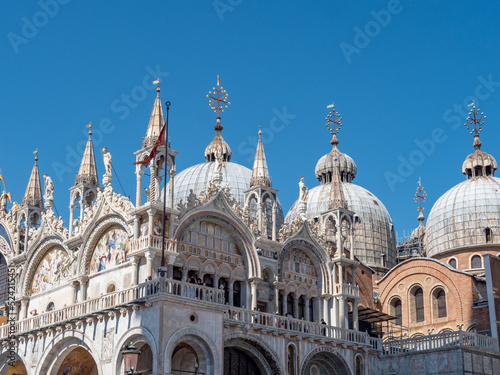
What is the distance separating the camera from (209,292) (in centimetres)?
3158

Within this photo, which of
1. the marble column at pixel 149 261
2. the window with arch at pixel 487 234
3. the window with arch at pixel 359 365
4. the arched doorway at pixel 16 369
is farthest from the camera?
the window with arch at pixel 487 234

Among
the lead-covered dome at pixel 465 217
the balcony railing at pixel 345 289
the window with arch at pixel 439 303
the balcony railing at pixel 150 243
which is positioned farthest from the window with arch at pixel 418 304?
the balcony railing at pixel 150 243

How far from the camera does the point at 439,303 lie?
47.8 metres

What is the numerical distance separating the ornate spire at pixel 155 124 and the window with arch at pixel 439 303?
21.1 meters

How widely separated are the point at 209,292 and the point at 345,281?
1150cm

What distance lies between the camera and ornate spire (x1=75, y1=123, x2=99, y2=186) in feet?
131

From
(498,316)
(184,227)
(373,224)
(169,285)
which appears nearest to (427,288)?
(498,316)

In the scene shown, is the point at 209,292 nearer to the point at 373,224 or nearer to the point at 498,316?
the point at 498,316

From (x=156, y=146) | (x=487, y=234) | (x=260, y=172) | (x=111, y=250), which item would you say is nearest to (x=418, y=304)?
(x=487, y=234)

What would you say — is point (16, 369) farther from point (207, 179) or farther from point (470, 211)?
point (470, 211)

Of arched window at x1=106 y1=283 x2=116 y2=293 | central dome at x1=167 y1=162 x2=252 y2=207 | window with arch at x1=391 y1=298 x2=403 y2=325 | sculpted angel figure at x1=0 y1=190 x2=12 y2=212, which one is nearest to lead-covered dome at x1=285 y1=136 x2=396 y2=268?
central dome at x1=167 y1=162 x2=252 y2=207

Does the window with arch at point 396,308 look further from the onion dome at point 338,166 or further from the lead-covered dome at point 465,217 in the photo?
A: the onion dome at point 338,166

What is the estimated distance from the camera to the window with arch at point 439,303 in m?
47.4

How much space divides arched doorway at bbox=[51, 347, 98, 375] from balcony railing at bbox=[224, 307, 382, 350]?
6706 millimetres
